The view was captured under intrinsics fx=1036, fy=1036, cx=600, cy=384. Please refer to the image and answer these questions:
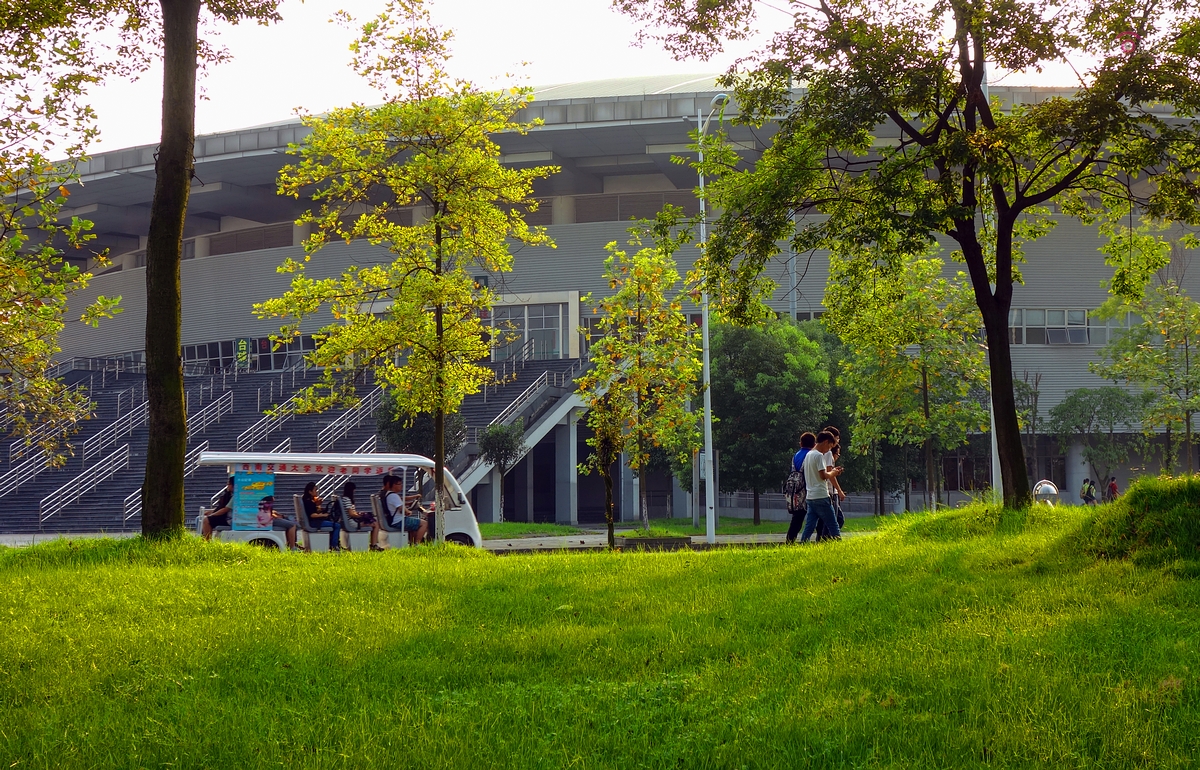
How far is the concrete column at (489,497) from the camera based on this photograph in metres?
32.1

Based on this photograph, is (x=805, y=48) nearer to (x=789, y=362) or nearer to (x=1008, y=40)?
(x=1008, y=40)

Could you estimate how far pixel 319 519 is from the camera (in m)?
16.2

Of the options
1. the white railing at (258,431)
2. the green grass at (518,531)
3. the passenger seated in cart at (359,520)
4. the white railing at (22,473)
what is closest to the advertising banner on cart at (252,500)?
the passenger seated in cart at (359,520)

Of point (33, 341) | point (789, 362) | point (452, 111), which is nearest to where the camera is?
point (33, 341)

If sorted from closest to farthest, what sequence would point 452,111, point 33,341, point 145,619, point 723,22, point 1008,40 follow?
point 145,619 < point 1008,40 < point 723,22 < point 33,341 < point 452,111

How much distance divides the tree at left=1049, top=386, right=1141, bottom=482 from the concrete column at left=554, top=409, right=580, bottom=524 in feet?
67.9

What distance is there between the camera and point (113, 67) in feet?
40.1

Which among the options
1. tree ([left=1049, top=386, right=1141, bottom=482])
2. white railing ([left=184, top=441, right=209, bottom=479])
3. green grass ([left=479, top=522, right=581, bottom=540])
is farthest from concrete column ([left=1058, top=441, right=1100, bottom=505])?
white railing ([left=184, top=441, right=209, bottom=479])

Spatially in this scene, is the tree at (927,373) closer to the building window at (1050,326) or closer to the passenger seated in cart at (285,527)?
the passenger seated in cart at (285,527)

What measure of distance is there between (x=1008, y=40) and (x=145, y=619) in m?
9.44

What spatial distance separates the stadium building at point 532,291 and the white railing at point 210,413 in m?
0.12

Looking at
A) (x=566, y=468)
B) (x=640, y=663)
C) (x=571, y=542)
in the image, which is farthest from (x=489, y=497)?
(x=640, y=663)

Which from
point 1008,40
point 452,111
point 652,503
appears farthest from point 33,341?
point 652,503

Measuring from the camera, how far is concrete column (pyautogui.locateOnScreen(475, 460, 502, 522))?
3212 cm
